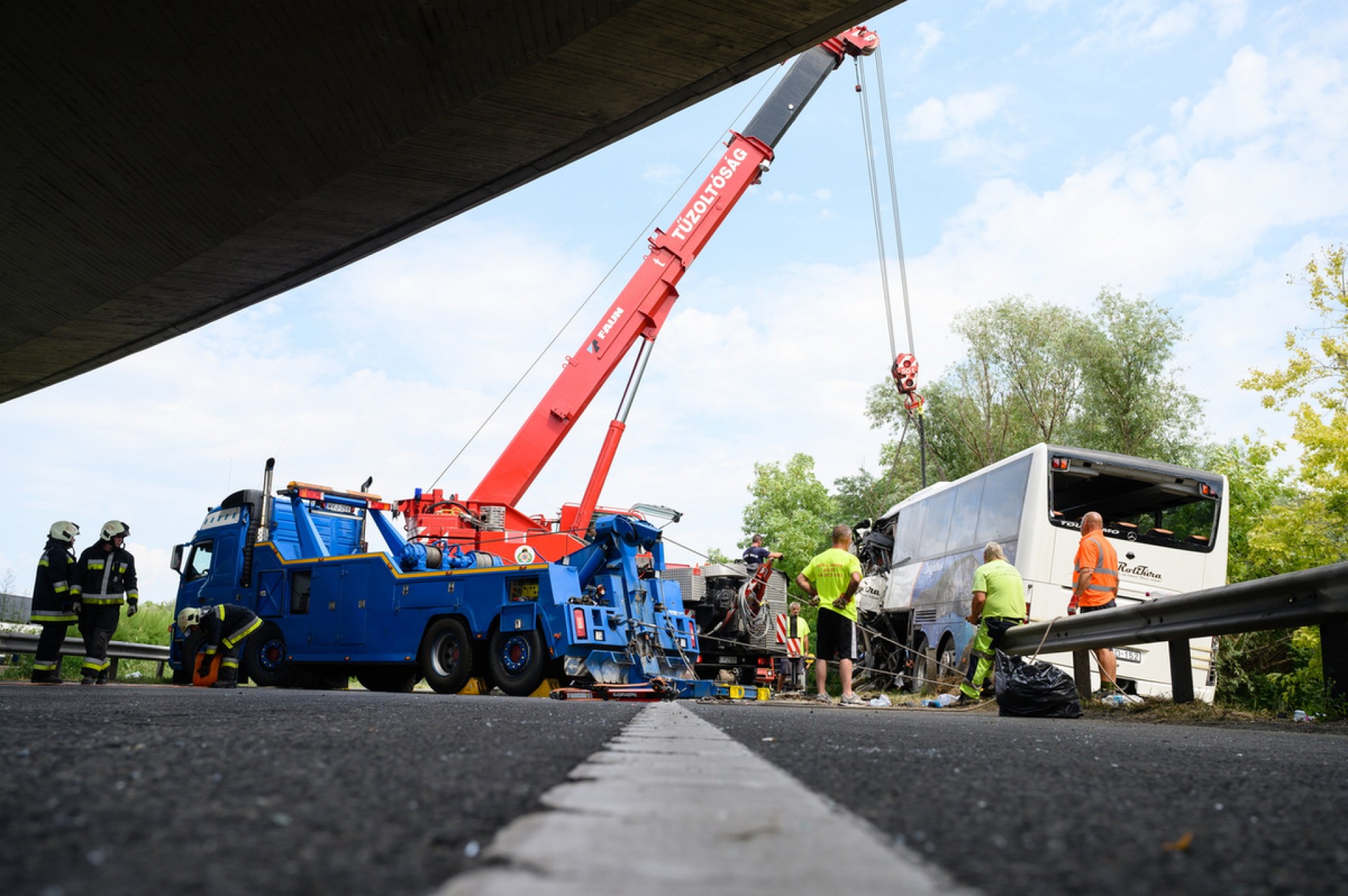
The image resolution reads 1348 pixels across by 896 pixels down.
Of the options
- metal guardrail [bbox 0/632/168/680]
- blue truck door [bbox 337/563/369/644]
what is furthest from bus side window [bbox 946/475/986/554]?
metal guardrail [bbox 0/632/168/680]

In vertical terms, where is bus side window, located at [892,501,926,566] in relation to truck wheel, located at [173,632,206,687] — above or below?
above

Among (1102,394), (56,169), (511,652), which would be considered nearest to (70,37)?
(56,169)

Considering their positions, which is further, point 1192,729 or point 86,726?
point 1192,729

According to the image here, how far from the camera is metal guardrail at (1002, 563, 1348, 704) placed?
659 cm

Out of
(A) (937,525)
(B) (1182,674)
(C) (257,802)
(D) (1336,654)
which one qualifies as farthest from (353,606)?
(C) (257,802)

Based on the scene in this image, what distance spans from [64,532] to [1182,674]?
38.3 ft

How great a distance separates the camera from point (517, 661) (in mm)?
12078

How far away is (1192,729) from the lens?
6.59 metres

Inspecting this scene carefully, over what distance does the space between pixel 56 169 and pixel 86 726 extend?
582cm

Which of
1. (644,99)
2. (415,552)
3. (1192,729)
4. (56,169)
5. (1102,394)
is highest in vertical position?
(1102,394)

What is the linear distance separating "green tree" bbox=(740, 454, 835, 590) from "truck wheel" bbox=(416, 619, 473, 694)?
3150 centimetres

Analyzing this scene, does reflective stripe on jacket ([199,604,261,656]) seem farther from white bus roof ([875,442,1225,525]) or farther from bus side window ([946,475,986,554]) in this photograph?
white bus roof ([875,442,1225,525])

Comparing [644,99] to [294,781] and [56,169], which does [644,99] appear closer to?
[56,169]

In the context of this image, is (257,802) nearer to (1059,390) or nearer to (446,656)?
(446,656)
